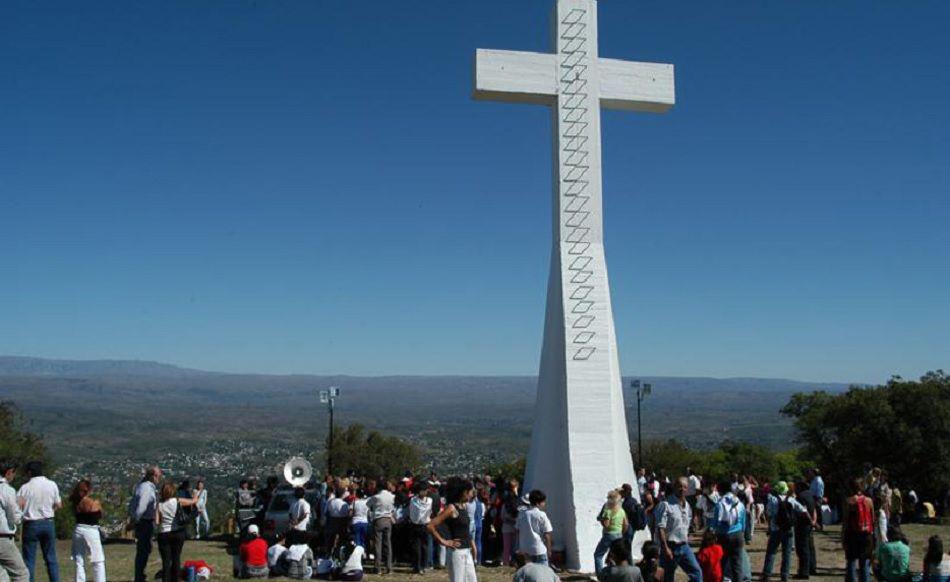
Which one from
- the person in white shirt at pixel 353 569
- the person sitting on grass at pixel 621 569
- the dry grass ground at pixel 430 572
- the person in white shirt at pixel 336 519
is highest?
the person sitting on grass at pixel 621 569

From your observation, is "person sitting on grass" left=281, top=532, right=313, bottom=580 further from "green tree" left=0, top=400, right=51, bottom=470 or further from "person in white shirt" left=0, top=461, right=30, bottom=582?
"green tree" left=0, top=400, right=51, bottom=470

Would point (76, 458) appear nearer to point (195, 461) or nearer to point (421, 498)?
point (195, 461)

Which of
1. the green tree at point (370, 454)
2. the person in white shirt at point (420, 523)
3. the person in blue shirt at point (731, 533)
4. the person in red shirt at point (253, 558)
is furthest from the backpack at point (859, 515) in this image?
the green tree at point (370, 454)

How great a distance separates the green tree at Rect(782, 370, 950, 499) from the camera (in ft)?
101

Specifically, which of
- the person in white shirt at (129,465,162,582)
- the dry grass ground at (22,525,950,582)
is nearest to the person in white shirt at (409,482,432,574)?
the dry grass ground at (22,525,950,582)

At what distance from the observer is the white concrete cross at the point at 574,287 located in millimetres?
13992

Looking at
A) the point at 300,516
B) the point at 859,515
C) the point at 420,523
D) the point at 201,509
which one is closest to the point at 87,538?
the point at 300,516

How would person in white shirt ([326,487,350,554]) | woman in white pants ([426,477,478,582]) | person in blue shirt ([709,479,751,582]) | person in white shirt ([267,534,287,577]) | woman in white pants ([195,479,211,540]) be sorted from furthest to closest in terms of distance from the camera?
→ woman in white pants ([195,479,211,540]) → person in white shirt ([326,487,350,554]) → person in white shirt ([267,534,287,577]) → person in blue shirt ([709,479,751,582]) → woman in white pants ([426,477,478,582])

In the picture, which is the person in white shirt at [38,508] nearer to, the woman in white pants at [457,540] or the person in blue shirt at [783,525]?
the woman in white pants at [457,540]

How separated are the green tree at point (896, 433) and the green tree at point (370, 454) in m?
29.2

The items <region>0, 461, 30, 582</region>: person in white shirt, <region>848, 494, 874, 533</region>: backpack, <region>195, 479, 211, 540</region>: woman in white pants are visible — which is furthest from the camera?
<region>195, 479, 211, 540</region>: woman in white pants

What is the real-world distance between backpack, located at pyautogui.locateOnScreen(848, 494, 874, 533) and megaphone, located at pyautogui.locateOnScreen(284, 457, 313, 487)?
10206 millimetres

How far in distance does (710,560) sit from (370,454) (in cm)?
5004

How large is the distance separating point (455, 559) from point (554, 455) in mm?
5610
